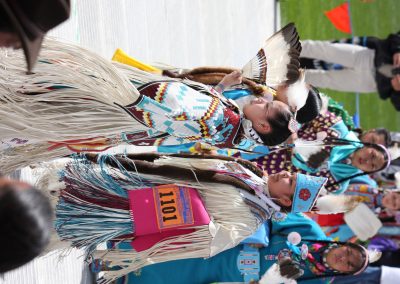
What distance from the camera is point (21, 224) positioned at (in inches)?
47.9

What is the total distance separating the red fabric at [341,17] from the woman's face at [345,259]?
485 cm

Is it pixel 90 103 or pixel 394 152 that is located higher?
pixel 90 103

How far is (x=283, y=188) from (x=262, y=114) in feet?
1.33

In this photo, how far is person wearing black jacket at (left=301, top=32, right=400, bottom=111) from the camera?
4691 millimetres

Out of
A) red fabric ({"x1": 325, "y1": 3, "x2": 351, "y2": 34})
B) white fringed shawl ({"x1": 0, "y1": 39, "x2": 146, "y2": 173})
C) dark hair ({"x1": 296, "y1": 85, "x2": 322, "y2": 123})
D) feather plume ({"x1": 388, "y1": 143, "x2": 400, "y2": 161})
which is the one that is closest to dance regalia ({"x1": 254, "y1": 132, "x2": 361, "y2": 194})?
feather plume ({"x1": 388, "y1": 143, "x2": 400, "y2": 161})

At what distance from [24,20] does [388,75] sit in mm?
4013

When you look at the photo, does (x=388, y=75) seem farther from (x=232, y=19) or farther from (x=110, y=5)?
(x=110, y=5)

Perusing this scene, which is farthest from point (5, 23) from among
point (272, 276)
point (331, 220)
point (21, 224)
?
point (331, 220)

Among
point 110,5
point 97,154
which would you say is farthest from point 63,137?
point 110,5

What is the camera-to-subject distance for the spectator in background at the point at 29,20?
1.11 metres

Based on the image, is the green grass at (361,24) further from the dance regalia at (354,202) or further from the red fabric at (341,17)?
the dance regalia at (354,202)

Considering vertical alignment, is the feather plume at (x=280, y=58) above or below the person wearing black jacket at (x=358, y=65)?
above

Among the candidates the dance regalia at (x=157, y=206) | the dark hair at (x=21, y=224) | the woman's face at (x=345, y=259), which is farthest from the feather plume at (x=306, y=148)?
the dark hair at (x=21, y=224)

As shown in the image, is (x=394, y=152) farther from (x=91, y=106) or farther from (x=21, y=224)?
(x=21, y=224)
